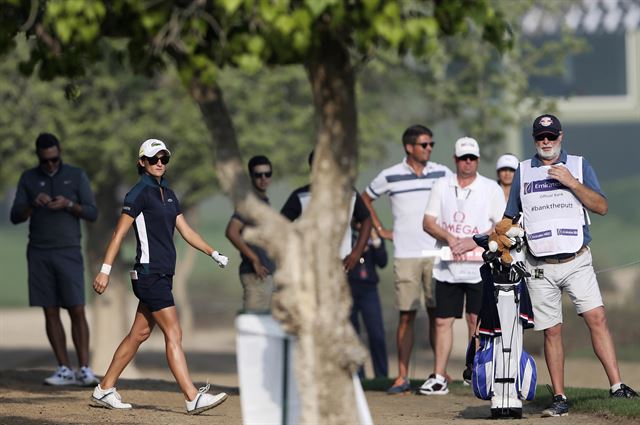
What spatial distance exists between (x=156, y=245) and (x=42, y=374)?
373 centimetres

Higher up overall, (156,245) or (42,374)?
(156,245)

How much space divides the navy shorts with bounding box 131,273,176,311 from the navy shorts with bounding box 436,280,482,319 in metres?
2.50

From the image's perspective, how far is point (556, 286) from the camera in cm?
1066

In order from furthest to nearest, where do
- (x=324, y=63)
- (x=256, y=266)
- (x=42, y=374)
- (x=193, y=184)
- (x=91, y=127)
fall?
(x=193, y=184), (x=91, y=127), (x=42, y=374), (x=256, y=266), (x=324, y=63)

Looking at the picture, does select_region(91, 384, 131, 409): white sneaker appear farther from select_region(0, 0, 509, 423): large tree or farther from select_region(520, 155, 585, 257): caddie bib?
select_region(0, 0, 509, 423): large tree

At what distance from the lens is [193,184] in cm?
2444

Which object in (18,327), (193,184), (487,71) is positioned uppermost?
(487,71)

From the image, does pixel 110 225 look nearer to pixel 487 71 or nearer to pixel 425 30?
pixel 487 71

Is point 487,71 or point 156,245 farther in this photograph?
point 487,71

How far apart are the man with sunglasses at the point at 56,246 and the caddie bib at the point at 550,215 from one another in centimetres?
410

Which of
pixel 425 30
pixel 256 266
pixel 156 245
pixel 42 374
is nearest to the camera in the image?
pixel 425 30

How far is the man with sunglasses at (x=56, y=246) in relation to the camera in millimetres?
13109

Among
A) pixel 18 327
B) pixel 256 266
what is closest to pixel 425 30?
pixel 256 266

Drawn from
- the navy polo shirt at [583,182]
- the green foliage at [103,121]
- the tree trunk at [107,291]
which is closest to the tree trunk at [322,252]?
the navy polo shirt at [583,182]
